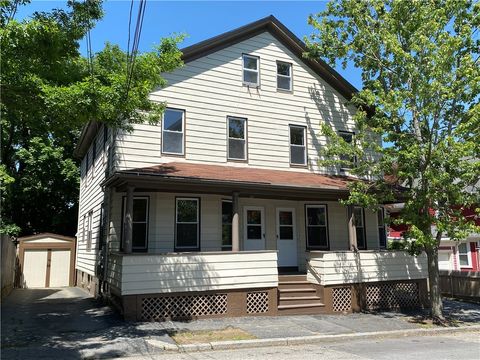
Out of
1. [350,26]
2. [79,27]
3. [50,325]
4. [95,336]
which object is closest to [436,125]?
[350,26]

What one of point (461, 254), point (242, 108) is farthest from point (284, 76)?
point (461, 254)

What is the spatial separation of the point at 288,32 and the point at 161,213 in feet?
27.8

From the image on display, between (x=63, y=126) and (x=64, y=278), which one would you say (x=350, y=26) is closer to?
(x=63, y=126)

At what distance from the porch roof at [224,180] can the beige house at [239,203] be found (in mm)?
55

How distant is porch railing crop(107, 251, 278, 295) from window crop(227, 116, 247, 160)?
382cm

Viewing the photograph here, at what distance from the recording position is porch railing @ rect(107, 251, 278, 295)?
11.0 m

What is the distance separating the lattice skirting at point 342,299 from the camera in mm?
13260

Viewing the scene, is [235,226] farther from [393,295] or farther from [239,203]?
[393,295]

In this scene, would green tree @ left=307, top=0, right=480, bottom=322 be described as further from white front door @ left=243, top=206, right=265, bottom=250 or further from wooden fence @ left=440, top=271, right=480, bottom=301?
wooden fence @ left=440, top=271, right=480, bottom=301

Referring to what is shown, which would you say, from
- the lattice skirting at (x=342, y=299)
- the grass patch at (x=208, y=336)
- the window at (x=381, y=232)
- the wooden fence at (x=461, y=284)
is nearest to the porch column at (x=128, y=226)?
the grass patch at (x=208, y=336)

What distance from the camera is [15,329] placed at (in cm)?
978

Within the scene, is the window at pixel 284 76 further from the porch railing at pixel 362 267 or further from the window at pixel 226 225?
the porch railing at pixel 362 267

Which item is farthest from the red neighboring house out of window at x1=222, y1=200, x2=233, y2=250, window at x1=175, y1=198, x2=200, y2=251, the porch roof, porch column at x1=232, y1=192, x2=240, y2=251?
window at x1=175, y1=198, x2=200, y2=251

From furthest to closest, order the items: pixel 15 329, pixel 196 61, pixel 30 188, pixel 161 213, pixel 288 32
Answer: pixel 30 188, pixel 288 32, pixel 196 61, pixel 161 213, pixel 15 329
